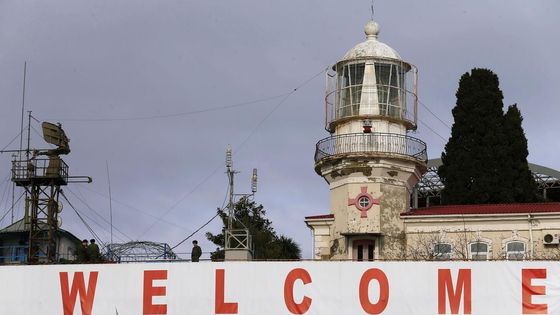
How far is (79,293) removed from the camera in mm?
48062

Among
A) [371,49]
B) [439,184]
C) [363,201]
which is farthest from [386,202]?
[439,184]

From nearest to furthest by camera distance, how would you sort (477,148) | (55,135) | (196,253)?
(196,253), (55,135), (477,148)

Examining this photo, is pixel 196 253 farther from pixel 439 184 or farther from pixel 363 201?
pixel 439 184

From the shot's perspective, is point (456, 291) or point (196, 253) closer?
point (456, 291)

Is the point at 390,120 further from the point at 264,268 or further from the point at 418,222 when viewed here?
the point at 264,268

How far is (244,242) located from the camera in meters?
60.2

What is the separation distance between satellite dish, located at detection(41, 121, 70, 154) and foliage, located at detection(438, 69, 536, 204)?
69.4 ft

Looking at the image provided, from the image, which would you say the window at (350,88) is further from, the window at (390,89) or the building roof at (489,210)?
the building roof at (489,210)

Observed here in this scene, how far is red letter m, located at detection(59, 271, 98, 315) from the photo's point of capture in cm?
4800

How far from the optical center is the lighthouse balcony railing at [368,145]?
66.0m

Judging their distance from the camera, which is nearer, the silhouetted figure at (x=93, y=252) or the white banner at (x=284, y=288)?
the white banner at (x=284, y=288)

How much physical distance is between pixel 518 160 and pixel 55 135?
25.1 metres

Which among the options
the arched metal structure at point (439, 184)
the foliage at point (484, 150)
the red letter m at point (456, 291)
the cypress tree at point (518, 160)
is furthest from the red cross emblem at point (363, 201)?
the arched metal structure at point (439, 184)

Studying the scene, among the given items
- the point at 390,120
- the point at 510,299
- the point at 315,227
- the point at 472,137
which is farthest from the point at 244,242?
the point at 472,137
